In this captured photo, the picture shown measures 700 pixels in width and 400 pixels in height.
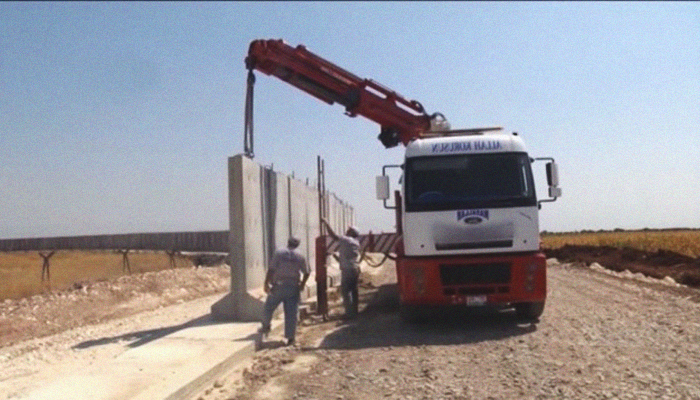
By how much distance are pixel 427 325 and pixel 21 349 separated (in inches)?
263

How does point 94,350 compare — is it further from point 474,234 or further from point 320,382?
point 474,234

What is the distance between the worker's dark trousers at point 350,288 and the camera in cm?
1442

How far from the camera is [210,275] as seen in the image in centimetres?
2598

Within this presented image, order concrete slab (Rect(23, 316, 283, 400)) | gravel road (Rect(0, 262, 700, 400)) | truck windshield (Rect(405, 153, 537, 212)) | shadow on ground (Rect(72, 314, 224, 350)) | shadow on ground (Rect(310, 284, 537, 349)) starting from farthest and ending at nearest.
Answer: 1. truck windshield (Rect(405, 153, 537, 212))
2. shadow on ground (Rect(72, 314, 224, 350))
3. shadow on ground (Rect(310, 284, 537, 349))
4. gravel road (Rect(0, 262, 700, 400))
5. concrete slab (Rect(23, 316, 283, 400))

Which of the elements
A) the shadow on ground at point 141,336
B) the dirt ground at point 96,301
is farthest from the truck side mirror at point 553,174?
the dirt ground at point 96,301

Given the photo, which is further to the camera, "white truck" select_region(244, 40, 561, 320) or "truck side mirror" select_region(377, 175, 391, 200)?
"truck side mirror" select_region(377, 175, 391, 200)

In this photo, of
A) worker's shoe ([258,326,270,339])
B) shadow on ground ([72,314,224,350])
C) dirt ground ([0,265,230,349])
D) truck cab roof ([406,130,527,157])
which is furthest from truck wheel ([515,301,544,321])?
dirt ground ([0,265,230,349])

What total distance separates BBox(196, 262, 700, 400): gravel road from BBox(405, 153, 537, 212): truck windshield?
2079 millimetres

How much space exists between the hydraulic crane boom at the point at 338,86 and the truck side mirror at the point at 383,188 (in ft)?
11.0

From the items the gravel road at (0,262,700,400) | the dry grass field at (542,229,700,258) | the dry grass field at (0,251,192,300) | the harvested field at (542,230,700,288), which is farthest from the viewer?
the dry grass field at (542,229,700,258)

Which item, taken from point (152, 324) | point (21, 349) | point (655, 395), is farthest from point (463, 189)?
point (21, 349)

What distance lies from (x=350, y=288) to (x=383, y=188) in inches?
93.8

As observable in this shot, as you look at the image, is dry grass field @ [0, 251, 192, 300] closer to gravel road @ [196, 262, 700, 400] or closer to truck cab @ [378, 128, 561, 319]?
gravel road @ [196, 262, 700, 400]

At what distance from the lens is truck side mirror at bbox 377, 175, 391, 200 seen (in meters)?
13.3
